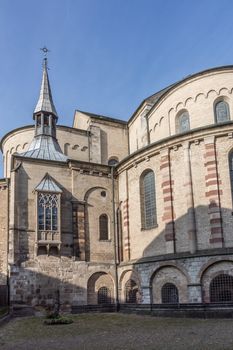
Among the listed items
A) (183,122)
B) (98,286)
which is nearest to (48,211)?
(98,286)

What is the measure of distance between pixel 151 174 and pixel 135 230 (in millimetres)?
4063

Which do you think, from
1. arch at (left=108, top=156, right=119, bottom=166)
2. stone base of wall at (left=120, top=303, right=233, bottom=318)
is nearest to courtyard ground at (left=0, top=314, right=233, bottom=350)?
stone base of wall at (left=120, top=303, right=233, bottom=318)

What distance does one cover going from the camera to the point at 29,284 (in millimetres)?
26406

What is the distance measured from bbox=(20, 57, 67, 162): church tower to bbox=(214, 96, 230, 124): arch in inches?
464

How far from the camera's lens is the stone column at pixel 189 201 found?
24547mm

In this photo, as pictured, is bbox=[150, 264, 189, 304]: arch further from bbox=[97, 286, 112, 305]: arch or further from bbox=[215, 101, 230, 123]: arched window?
bbox=[215, 101, 230, 123]: arched window

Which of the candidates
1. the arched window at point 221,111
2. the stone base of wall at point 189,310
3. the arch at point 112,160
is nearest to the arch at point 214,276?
the stone base of wall at point 189,310

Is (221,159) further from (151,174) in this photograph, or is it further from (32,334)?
(32,334)

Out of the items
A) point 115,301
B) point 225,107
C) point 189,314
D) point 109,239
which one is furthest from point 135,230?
point 225,107

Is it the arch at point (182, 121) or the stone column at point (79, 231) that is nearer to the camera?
the stone column at point (79, 231)

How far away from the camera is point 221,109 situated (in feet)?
100.0

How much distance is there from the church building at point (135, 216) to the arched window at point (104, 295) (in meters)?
0.07

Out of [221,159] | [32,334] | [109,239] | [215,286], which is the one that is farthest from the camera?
[109,239]

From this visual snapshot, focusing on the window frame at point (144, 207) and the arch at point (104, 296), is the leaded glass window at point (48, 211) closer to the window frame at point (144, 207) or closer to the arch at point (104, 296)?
the arch at point (104, 296)
